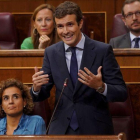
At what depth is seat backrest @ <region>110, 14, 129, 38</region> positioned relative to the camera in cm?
174

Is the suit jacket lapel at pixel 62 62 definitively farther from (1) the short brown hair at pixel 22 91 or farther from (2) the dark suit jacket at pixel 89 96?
(1) the short brown hair at pixel 22 91

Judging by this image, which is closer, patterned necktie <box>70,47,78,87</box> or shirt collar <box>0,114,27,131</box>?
patterned necktie <box>70,47,78,87</box>

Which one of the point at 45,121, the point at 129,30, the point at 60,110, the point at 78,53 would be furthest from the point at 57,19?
the point at 129,30

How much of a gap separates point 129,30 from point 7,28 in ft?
1.67

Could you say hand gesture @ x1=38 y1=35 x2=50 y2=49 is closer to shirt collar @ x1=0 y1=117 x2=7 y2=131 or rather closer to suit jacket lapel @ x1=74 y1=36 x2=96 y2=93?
shirt collar @ x1=0 y1=117 x2=7 y2=131

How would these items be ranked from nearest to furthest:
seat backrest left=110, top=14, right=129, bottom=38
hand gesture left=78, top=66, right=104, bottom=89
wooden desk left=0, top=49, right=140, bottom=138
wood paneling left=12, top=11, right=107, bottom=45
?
hand gesture left=78, top=66, right=104, bottom=89 < wooden desk left=0, top=49, right=140, bottom=138 < seat backrest left=110, top=14, right=129, bottom=38 < wood paneling left=12, top=11, right=107, bottom=45

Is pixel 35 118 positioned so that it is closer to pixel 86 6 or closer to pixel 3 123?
pixel 3 123

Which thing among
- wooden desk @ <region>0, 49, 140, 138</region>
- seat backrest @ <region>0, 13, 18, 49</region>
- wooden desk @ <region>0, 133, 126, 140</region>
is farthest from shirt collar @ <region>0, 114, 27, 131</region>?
seat backrest @ <region>0, 13, 18, 49</region>

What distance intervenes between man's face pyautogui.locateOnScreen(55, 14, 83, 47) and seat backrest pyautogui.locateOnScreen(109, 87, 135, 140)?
28 cm

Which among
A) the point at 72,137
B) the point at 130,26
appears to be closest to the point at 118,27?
the point at 130,26

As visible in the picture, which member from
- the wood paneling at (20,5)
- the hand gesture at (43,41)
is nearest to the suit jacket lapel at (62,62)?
the hand gesture at (43,41)

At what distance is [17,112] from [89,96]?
25cm

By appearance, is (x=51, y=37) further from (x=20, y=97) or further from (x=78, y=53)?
(x=78, y=53)

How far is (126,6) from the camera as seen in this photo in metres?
1.62
